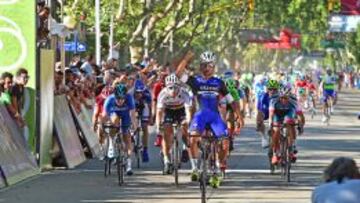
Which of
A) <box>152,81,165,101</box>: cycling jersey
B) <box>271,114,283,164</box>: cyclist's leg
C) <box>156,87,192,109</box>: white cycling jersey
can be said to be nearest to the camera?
<box>156,87,192,109</box>: white cycling jersey

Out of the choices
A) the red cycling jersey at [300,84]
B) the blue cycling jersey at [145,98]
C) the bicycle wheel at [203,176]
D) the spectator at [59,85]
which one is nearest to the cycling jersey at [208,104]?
the bicycle wheel at [203,176]

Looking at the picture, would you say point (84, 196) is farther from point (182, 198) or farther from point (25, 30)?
point (25, 30)

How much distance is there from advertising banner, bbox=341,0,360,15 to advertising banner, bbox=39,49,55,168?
39.4 metres

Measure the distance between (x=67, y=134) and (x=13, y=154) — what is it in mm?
4079

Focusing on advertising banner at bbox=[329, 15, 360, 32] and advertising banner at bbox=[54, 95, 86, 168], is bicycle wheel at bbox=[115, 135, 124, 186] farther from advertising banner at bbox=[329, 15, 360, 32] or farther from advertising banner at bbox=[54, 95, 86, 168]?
advertising banner at bbox=[329, 15, 360, 32]

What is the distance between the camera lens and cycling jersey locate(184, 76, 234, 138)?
16.9 meters

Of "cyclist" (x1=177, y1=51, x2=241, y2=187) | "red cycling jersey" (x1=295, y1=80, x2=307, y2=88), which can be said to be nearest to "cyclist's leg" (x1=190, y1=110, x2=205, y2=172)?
"cyclist" (x1=177, y1=51, x2=241, y2=187)

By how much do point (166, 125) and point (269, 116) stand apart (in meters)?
1.91

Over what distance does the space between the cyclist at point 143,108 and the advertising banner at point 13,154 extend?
3.28 meters

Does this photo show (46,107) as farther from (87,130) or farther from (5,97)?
(87,130)

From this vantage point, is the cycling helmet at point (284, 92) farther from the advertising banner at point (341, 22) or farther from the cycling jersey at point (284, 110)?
the advertising banner at point (341, 22)

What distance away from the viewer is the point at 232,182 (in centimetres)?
1919

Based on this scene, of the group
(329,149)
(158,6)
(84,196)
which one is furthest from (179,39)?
(84,196)

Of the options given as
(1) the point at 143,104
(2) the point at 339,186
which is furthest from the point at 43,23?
(2) the point at 339,186
